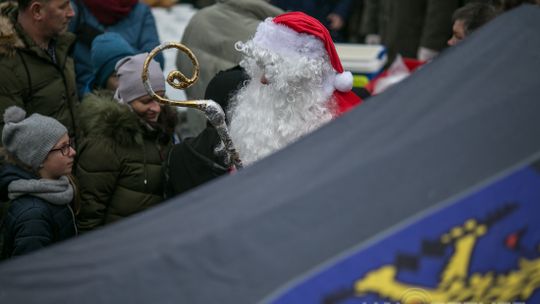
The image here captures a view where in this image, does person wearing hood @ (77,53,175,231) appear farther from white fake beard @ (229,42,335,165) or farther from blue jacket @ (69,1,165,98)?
blue jacket @ (69,1,165,98)

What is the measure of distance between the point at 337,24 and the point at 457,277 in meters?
6.98

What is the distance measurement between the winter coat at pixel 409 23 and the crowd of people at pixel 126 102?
239 centimetres

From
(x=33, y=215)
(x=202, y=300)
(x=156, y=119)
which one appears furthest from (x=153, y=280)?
(x=156, y=119)

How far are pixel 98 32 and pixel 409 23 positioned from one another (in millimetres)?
3652

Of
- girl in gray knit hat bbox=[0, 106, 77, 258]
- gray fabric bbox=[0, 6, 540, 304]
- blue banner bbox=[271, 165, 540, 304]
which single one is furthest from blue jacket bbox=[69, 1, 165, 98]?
blue banner bbox=[271, 165, 540, 304]

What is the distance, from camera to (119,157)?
14.5 feet

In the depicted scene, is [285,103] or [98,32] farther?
[98,32]

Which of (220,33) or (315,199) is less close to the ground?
(315,199)

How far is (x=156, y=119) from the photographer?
476 cm

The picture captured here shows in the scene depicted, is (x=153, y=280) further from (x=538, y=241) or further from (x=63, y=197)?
(x=63, y=197)

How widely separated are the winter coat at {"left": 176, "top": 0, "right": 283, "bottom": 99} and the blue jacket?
43cm

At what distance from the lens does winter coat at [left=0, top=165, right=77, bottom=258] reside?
3654mm

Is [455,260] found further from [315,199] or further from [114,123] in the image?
[114,123]

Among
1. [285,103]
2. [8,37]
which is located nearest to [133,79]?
[8,37]
